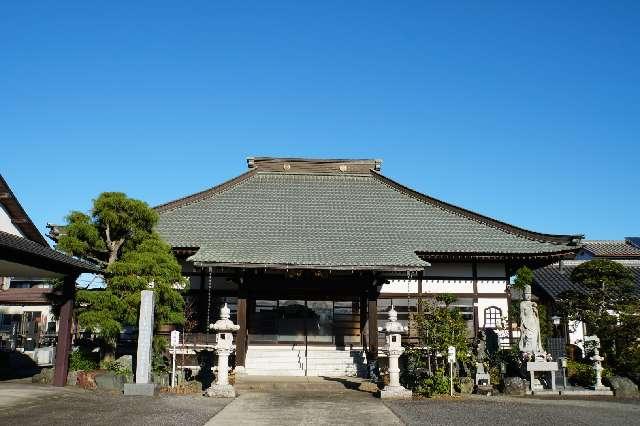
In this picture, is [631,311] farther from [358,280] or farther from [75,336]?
[75,336]

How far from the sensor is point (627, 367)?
619 inches

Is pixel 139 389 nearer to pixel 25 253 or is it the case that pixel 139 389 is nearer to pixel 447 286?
pixel 25 253

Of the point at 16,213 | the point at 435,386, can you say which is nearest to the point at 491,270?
the point at 435,386

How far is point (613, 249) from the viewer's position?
38.3 m

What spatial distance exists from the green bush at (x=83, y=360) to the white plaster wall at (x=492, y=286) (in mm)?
13392

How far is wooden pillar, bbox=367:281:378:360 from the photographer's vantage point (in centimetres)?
1703

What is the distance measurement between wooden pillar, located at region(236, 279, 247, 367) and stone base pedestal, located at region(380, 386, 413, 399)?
5.55 metres

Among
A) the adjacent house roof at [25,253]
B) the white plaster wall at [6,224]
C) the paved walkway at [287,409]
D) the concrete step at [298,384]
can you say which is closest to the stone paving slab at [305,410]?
the paved walkway at [287,409]

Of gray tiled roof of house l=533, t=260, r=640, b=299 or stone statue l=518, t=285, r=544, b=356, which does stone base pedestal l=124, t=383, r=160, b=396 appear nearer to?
stone statue l=518, t=285, r=544, b=356

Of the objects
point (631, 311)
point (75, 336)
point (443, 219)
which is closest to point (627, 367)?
point (631, 311)

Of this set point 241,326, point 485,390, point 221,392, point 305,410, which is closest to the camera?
point 305,410

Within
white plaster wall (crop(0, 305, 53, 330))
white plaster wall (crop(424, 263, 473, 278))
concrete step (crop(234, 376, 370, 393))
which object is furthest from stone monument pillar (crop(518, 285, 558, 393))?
white plaster wall (crop(0, 305, 53, 330))

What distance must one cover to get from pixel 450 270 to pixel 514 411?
8.62 meters

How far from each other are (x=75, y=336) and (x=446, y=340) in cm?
1433
